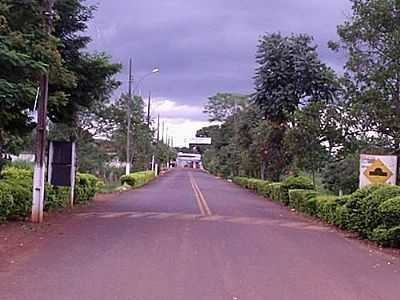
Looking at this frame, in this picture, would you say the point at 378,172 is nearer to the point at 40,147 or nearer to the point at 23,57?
the point at 40,147

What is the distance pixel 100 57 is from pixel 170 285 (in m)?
16.1

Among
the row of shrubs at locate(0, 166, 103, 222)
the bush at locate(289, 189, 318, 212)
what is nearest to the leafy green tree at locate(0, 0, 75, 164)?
the row of shrubs at locate(0, 166, 103, 222)

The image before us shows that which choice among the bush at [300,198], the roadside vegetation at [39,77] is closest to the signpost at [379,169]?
the bush at [300,198]

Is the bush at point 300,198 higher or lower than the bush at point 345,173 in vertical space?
lower

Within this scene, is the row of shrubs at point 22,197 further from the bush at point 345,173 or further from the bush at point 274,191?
the bush at point 274,191

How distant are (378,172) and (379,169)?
11cm

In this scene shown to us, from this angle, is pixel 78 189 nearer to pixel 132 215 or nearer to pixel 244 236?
pixel 132 215

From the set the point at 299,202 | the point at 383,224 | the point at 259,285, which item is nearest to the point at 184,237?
the point at 383,224

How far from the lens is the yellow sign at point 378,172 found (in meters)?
22.3

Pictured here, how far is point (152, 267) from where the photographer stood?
450 inches

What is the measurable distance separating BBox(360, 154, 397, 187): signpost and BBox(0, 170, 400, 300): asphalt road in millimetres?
3196

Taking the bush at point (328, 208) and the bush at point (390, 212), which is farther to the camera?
the bush at point (328, 208)

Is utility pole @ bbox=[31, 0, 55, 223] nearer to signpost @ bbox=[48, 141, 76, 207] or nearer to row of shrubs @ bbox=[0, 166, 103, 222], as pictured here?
row of shrubs @ bbox=[0, 166, 103, 222]

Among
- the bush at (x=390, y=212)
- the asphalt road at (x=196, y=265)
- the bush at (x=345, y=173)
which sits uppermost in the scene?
the bush at (x=345, y=173)
